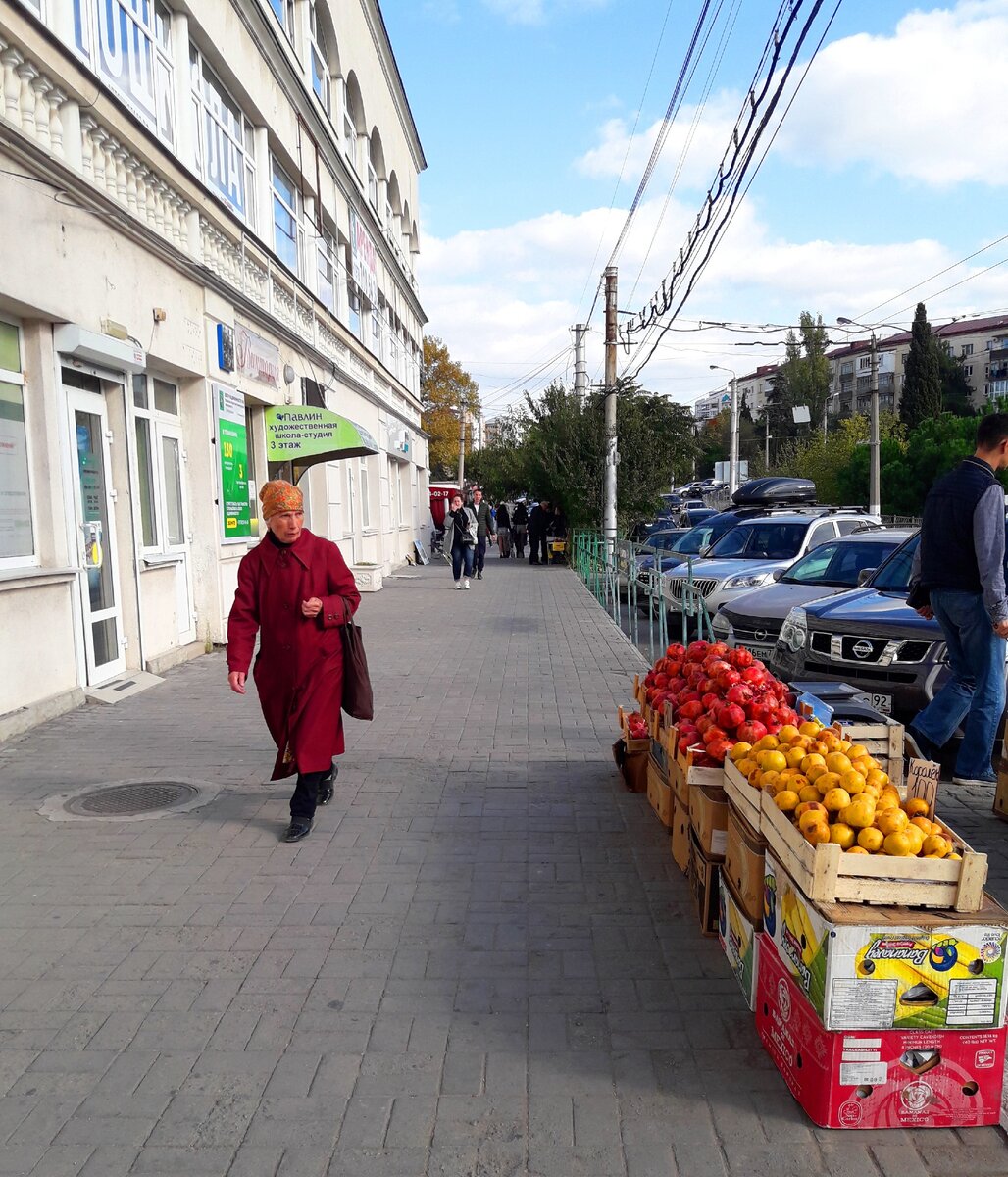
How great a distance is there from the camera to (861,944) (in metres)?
2.66

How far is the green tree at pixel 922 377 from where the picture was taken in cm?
7350

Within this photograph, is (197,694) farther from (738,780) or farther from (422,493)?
(422,493)

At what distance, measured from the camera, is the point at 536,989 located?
345cm

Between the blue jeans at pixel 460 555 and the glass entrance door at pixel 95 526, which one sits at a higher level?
the glass entrance door at pixel 95 526

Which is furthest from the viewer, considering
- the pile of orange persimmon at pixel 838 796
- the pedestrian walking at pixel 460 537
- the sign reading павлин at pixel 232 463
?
the pedestrian walking at pixel 460 537

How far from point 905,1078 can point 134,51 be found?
10.6m

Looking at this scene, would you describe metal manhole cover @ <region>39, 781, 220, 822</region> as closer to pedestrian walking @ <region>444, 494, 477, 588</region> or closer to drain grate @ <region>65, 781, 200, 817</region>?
drain grate @ <region>65, 781, 200, 817</region>

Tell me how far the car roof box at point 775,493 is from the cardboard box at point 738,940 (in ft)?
54.2

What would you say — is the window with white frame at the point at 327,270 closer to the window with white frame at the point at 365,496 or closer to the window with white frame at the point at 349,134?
the window with white frame at the point at 349,134

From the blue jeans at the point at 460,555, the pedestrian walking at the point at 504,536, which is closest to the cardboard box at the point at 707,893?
the blue jeans at the point at 460,555

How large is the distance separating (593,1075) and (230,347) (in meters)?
10.3

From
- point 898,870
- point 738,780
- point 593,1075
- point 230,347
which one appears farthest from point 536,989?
point 230,347

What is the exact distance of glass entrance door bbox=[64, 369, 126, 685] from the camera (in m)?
8.05

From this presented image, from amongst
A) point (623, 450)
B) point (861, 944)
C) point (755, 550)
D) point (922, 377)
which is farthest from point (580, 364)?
point (922, 377)
